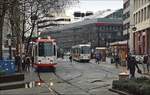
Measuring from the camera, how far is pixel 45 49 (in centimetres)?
5656

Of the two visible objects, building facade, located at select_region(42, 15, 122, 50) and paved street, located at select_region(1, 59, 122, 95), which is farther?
building facade, located at select_region(42, 15, 122, 50)

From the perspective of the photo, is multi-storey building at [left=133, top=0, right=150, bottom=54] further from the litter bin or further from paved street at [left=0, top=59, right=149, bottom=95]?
the litter bin

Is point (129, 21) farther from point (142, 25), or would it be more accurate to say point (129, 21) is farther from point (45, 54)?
point (45, 54)

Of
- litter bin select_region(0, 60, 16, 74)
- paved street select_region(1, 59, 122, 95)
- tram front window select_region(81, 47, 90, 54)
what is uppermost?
tram front window select_region(81, 47, 90, 54)

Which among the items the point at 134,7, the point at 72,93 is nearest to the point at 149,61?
the point at 72,93

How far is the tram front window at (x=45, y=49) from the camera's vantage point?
56.3m

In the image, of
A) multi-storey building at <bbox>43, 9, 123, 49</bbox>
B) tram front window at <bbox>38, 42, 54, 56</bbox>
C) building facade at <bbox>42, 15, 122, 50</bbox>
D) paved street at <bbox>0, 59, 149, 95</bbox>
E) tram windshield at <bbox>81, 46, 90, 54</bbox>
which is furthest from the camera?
multi-storey building at <bbox>43, 9, 123, 49</bbox>

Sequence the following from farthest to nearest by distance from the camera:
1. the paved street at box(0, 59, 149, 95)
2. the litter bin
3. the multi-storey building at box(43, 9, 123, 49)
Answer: the multi-storey building at box(43, 9, 123, 49) → the litter bin → the paved street at box(0, 59, 149, 95)

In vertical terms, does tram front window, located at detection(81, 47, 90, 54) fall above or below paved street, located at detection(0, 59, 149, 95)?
above

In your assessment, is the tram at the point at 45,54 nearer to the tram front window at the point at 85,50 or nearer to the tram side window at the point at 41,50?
the tram side window at the point at 41,50

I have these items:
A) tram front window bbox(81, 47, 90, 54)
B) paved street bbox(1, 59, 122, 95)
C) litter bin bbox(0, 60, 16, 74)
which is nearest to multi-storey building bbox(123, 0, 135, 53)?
tram front window bbox(81, 47, 90, 54)

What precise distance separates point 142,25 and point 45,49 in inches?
1975

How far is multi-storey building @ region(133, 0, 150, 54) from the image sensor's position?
322 feet

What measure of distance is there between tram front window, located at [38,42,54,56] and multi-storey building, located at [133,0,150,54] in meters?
39.5
